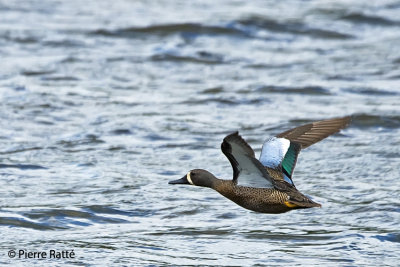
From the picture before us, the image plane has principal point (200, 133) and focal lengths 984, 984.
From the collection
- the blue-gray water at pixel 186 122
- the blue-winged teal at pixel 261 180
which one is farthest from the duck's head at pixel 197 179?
the blue-gray water at pixel 186 122

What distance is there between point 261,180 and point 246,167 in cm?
18

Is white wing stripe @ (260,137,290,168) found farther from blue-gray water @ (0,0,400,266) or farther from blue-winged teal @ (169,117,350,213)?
blue-gray water @ (0,0,400,266)

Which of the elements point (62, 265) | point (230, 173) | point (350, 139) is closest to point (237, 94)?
point (350, 139)

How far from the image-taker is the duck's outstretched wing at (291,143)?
7.68m

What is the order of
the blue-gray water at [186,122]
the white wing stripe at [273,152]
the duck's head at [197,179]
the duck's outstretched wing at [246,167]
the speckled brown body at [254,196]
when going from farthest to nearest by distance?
the blue-gray water at [186,122] → the white wing stripe at [273,152] → the duck's head at [197,179] → the speckled brown body at [254,196] → the duck's outstretched wing at [246,167]

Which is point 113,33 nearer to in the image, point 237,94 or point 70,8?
point 70,8

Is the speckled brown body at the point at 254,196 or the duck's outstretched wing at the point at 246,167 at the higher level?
the duck's outstretched wing at the point at 246,167

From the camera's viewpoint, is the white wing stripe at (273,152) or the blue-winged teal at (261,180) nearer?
the blue-winged teal at (261,180)

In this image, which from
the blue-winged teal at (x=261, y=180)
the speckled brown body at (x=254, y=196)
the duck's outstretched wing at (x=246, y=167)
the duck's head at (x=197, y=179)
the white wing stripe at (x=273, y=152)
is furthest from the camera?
the white wing stripe at (x=273, y=152)

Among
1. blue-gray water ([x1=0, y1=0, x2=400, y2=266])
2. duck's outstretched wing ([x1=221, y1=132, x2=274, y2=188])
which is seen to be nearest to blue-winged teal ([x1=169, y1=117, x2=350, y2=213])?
duck's outstretched wing ([x1=221, y1=132, x2=274, y2=188])

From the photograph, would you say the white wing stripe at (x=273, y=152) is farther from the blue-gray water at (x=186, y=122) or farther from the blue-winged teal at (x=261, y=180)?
the blue-gray water at (x=186, y=122)

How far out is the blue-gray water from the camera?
777 centimetres

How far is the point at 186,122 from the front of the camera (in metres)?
11.7

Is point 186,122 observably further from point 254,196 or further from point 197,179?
point 254,196
